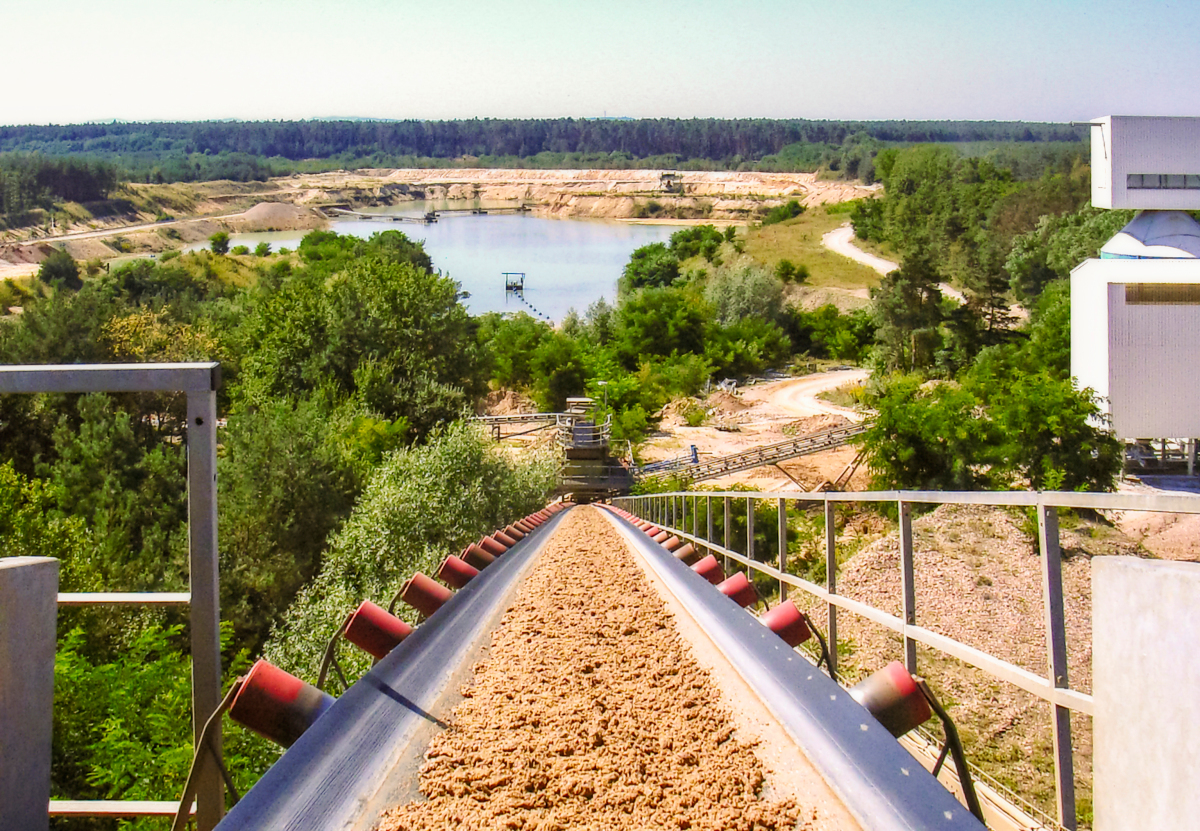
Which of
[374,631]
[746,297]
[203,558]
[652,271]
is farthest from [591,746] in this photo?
[652,271]

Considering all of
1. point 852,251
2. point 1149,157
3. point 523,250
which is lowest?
point 852,251

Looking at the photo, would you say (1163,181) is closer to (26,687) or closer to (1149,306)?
(1149,306)

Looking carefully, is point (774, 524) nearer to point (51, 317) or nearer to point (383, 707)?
point (383, 707)

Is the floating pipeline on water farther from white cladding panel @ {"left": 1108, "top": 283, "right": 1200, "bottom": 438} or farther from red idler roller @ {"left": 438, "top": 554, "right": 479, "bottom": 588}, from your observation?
red idler roller @ {"left": 438, "top": 554, "right": 479, "bottom": 588}

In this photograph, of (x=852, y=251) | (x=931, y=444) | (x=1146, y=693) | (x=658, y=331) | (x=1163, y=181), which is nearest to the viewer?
(x=1146, y=693)

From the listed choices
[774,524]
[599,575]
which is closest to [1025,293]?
[774,524]

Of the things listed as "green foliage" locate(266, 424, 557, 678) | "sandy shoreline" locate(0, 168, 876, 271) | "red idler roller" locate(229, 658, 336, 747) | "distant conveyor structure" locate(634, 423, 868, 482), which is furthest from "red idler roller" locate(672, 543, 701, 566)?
"sandy shoreline" locate(0, 168, 876, 271)

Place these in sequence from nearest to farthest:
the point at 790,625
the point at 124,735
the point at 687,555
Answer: the point at 790,625 < the point at 687,555 < the point at 124,735

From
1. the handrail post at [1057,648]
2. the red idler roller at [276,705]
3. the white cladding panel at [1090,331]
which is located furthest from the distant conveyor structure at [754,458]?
the red idler roller at [276,705]
